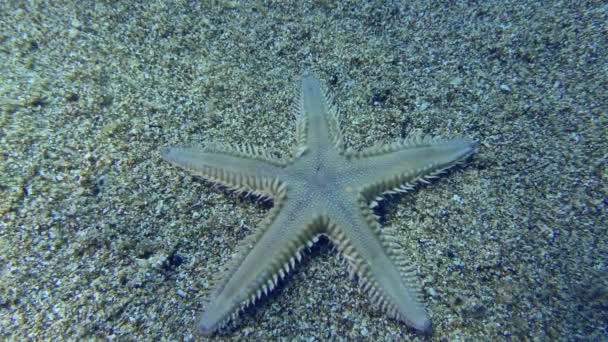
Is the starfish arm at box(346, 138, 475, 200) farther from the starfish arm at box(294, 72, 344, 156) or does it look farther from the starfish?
the starfish arm at box(294, 72, 344, 156)

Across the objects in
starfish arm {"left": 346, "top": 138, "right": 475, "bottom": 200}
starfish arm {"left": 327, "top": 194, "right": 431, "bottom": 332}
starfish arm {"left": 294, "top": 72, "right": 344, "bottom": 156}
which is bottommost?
starfish arm {"left": 327, "top": 194, "right": 431, "bottom": 332}

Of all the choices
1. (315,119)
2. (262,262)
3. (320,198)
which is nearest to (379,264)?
(320,198)

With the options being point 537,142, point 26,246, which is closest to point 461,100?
→ point 537,142

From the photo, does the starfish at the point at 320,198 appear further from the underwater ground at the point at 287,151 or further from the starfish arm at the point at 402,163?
the underwater ground at the point at 287,151

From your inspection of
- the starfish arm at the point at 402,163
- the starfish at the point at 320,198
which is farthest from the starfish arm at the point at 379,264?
the starfish arm at the point at 402,163

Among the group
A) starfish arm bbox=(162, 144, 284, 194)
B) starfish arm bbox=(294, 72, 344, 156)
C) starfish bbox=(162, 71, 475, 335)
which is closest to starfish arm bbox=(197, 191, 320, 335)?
starfish bbox=(162, 71, 475, 335)

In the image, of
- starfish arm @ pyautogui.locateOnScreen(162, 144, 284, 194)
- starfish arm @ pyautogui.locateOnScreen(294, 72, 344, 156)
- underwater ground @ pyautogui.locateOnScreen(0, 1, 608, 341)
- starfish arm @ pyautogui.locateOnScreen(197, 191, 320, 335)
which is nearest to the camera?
starfish arm @ pyautogui.locateOnScreen(197, 191, 320, 335)
